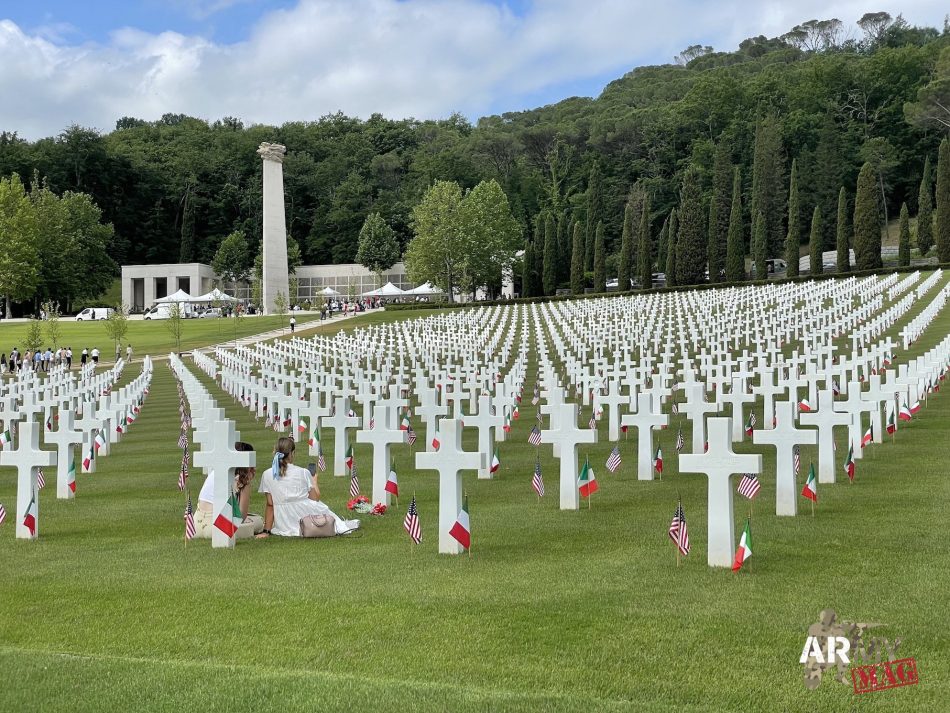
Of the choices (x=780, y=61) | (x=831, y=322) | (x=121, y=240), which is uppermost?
(x=780, y=61)

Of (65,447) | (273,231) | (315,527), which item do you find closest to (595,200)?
(273,231)

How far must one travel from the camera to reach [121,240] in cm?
11269

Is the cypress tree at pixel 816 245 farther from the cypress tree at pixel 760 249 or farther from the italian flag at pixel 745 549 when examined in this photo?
the italian flag at pixel 745 549

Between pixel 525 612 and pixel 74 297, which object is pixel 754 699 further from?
pixel 74 297

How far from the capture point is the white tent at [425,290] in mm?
82250

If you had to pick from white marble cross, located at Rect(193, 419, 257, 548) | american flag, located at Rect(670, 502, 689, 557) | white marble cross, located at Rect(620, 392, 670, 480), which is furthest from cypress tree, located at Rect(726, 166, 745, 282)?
american flag, located at Rect(670, 502, 689, 557)

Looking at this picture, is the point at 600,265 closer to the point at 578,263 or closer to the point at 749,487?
the point at 578,263

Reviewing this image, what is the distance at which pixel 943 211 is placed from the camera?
211 feet

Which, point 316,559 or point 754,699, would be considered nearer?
point 754,699

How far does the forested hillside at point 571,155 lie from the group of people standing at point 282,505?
73.0m

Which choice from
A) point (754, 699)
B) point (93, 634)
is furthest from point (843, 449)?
point (93, 634)

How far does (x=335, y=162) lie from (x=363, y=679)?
118348 millimetres

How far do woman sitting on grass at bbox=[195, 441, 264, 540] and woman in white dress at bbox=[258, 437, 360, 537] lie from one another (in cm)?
13

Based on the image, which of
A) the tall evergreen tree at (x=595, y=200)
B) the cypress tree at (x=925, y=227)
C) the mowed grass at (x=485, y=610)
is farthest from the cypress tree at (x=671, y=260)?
the mowed grass at (x=485, y=610)
